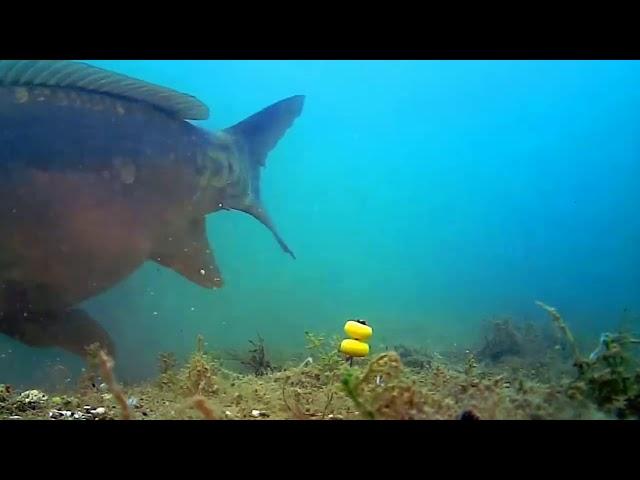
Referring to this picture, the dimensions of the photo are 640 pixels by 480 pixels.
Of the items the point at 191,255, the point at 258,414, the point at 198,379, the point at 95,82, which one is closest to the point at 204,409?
the point at 258,414

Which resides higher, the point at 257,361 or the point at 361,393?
the point at 361,393

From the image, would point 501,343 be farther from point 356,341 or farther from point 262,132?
point 262,132

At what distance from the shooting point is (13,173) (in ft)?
15.1

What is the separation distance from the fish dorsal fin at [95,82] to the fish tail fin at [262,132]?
604 mm

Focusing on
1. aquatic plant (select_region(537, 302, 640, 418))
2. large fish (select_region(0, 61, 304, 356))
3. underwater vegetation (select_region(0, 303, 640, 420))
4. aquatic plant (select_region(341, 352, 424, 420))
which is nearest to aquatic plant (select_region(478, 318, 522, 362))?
underwater vegetation (select_region(0, 303, 640, 420))

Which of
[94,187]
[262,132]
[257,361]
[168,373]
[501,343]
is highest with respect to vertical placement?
[262,132]

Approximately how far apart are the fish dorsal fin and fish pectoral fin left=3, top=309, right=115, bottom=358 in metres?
2.00

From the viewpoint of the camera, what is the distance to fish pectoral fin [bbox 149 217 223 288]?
5648 mm

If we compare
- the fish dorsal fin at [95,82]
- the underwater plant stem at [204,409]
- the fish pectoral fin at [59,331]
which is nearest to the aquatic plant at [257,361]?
the fish pectoral fin at [59,331]

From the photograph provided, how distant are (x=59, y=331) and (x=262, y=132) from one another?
9.16ft

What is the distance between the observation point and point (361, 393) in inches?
112

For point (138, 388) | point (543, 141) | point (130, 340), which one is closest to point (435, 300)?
point (130, 340)
